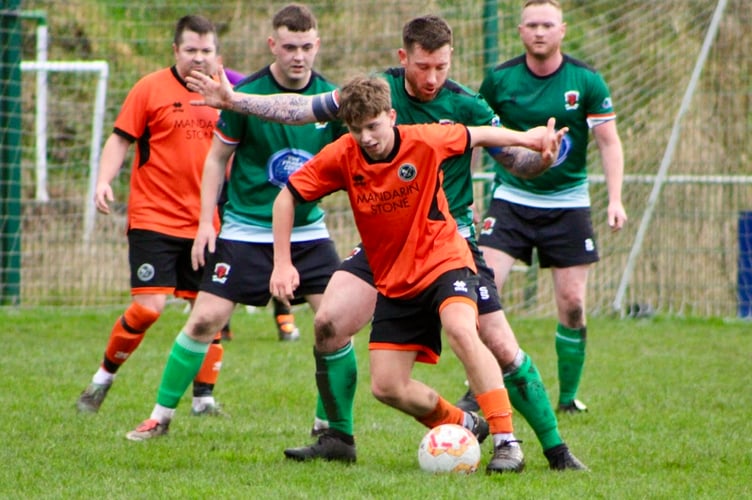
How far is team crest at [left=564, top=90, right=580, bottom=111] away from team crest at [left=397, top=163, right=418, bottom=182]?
2127 mm

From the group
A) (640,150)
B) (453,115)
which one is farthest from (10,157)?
(453,115)

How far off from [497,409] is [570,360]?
2.14m

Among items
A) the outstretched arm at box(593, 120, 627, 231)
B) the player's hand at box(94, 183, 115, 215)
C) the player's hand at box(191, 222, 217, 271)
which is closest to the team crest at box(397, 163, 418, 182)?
the player's hand at box(191, 222, 217, 271)

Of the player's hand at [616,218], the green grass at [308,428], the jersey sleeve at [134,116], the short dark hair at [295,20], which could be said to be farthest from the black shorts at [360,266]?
the jersey sleeve at [134,116]

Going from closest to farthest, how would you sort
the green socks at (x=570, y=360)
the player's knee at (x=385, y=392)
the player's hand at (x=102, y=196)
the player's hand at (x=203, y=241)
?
the player's knee at (x=385, y=392) < the player's hand at (x=203, y=241) < the player's hand at (x=102, y=196) < the green socks at (x=570, y=360)

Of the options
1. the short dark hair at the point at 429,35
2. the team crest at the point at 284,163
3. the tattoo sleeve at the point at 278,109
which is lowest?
the team crest at the point at 284,163

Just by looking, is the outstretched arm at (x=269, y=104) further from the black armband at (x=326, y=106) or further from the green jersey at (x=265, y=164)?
the green jersey at (x=265, y=164)

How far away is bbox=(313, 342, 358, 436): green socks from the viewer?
553 cm

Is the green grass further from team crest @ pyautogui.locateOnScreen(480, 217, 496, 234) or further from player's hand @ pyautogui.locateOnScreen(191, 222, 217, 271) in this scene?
team crest @ pyautogui.locateOnScreen(480, 217, 496, 234)

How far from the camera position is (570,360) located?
702 cm

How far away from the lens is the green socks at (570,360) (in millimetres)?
7012

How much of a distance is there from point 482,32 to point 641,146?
1.97 metres

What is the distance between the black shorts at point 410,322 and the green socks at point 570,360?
→ 194 cm

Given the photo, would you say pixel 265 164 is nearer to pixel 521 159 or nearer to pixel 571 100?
pixel 521 159
